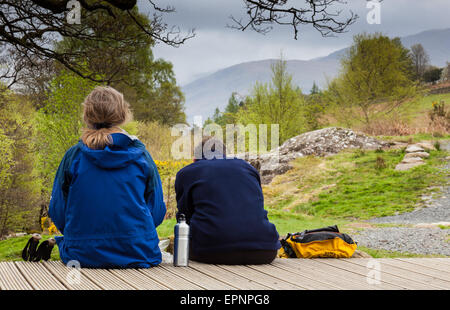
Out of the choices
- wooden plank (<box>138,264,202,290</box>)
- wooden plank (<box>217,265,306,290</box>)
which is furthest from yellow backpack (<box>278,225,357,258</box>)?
wooden plank (<box>138,264,202,290</box>)

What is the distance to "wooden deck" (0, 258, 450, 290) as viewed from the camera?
2.39 m

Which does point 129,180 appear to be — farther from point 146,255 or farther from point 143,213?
point 146,255

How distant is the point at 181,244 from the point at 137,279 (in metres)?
0.59

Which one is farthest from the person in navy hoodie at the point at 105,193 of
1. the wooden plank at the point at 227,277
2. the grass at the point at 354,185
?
the grass at the point at 354,185

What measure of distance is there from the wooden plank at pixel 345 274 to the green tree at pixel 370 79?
23.5 m

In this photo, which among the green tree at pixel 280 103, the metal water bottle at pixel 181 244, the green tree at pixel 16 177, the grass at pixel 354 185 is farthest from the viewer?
the green tree at pixel 280 103

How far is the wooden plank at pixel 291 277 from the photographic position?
2534mm

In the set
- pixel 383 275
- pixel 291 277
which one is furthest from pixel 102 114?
pixel 383 275

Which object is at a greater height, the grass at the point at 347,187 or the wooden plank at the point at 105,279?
the wooden plank at the point at 105,279

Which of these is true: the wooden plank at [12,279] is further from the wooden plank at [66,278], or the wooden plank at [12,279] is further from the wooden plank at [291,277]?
the wooden plank at [291,277]

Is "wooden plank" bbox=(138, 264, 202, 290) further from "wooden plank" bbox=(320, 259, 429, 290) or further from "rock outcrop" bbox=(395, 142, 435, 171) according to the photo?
"rock outcrop" bbox=(395, 142, 435, 171)

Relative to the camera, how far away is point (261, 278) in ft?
9.03

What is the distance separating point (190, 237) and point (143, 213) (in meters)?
0.59
